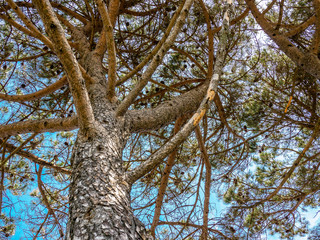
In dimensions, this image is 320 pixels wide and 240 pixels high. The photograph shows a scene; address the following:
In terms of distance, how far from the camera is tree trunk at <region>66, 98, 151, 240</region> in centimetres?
100

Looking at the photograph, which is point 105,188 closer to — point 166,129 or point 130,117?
point 130,117

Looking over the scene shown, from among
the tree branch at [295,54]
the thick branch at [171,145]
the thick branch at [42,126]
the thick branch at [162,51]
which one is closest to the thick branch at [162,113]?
the thick branch at [162,51]

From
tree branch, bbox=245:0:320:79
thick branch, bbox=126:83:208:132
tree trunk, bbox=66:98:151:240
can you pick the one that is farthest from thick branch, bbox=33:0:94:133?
tree branch, bbox=245:0:320:79

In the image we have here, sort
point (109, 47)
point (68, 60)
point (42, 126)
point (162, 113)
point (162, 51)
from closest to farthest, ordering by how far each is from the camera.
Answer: point (68, 60) < point (162, 51) < point (109, 47) < point (42, 126) < point (162, 113)

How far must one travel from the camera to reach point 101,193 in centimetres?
117

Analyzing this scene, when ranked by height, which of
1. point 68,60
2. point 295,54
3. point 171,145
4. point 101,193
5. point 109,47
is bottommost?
point 101,193

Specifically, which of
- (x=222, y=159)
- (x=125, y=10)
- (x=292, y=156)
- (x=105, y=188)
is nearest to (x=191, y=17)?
(x=125, y=10)

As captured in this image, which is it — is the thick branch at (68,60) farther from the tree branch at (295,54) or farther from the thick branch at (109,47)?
the tree branch at (295,54)

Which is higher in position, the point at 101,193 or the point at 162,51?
the point at 162,51

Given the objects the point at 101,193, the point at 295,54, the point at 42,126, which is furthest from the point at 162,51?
the point at 295,54

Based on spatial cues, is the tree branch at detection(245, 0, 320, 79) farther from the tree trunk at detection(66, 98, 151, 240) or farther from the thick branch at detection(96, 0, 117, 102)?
the tree trunk at detection(66, 98, 151, 240)

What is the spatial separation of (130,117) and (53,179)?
7.74 ft

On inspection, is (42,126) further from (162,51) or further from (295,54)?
(295,54)

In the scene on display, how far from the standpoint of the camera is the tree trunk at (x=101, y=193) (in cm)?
100
